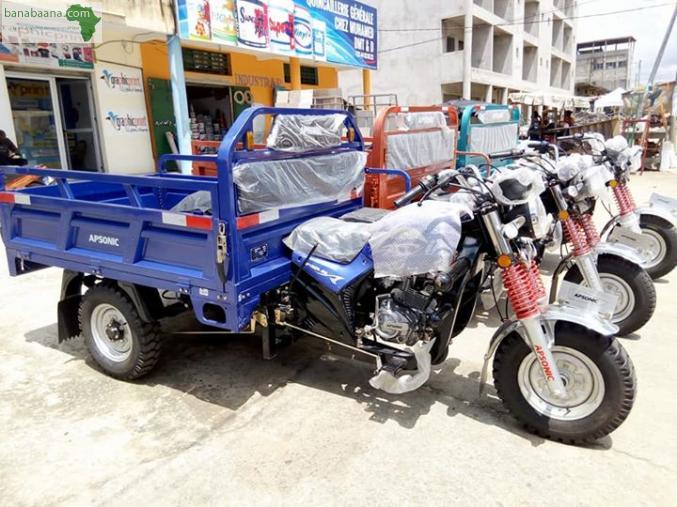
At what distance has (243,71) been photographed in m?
13.4

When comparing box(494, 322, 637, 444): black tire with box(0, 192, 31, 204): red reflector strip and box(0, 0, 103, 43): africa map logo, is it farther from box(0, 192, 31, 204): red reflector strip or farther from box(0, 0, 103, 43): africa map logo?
box(0, 0, 103, 43): africa map logo

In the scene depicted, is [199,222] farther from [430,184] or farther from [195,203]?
[430,184]

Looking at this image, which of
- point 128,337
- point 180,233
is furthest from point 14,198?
point 180,233

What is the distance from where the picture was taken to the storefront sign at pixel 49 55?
8055 mm

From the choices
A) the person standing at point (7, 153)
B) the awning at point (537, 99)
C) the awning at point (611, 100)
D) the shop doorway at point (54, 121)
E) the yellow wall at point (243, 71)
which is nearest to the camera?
the person standing at point (7, 153)

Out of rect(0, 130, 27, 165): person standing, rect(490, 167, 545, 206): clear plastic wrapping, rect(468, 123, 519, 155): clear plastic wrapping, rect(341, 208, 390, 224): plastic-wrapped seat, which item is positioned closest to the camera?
rect(490, 167, 545, 206): clear plastic wrapping

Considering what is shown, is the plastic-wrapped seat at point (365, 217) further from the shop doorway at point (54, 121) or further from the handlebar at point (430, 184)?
the shop doorway at point (54, 121)

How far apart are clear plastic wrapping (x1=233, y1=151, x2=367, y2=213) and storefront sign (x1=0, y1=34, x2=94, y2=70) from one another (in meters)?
7.03

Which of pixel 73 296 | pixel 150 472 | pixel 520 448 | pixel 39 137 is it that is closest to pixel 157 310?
pixel 73 296

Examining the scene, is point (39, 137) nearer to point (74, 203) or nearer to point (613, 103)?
point (74, 203)

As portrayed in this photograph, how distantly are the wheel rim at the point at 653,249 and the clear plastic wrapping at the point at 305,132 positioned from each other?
349 cm

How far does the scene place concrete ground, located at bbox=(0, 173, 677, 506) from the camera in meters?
2.42

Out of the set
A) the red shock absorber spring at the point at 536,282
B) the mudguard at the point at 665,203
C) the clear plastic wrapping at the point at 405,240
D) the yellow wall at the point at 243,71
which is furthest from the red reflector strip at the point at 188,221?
the yellow wall at the point at 243,71

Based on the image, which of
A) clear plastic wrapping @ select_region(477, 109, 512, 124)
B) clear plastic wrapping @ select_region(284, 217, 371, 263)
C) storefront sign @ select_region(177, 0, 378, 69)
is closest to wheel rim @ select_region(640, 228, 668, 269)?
clear plastic wrapping @ select_region(477, 109, 512, 124)
